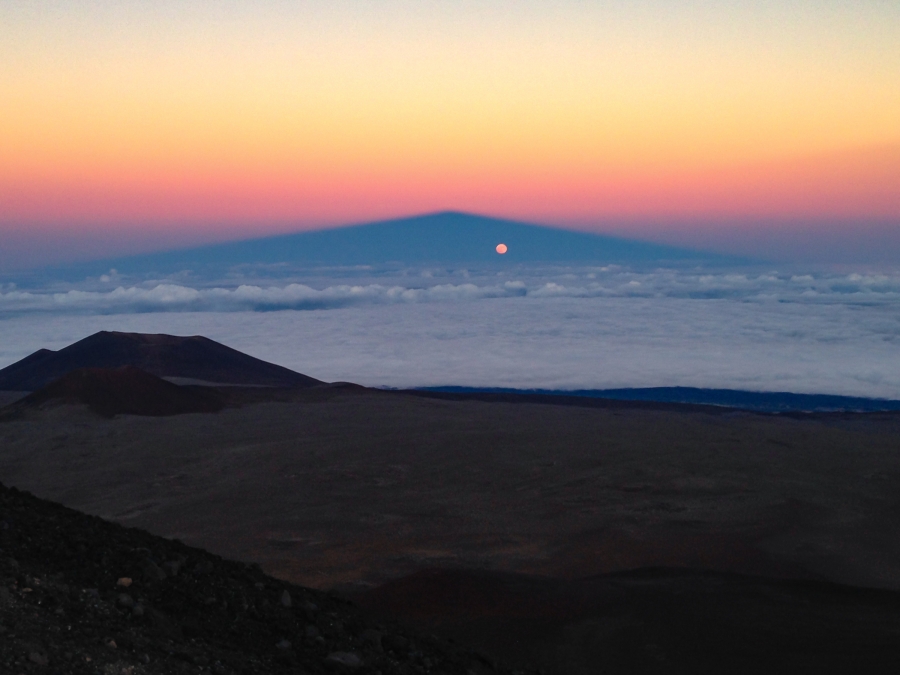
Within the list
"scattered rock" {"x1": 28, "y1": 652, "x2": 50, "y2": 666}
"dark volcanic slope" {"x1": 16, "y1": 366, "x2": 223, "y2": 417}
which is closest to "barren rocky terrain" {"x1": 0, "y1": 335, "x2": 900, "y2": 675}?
"scattered rock" {"x1": 28, "y1": 652, "x2": 50, "y2": 666}

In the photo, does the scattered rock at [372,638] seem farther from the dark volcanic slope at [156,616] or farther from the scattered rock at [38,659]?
the scattered rock at [38,659]

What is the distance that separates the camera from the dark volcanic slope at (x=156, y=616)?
5746mm

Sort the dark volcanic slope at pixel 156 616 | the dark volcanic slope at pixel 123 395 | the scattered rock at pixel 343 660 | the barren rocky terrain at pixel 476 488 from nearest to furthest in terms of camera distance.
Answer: the dark volcanic slope at pixel 156 616 < the scattered rock at pixel 343 660 < the barren rocky terrain at pixel 476 488 < the dark volcanic slope at pixel 123 395

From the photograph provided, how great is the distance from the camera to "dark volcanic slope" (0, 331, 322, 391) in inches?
2111

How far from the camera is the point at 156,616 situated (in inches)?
261

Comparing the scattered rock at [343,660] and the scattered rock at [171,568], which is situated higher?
the scattered rock at [171,568]

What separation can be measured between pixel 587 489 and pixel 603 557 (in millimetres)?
6148

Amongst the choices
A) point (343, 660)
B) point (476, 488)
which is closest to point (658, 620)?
point (343, 660)

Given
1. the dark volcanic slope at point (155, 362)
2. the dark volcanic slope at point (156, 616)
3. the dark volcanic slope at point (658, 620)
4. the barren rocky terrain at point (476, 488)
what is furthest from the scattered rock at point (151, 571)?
the dark volcanic slope at point (155, 362)

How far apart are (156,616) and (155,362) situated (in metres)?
50.0

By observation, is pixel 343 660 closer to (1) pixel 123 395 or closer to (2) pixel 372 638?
(2) pixel 372 638

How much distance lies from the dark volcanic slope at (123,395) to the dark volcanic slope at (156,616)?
30.0 metres

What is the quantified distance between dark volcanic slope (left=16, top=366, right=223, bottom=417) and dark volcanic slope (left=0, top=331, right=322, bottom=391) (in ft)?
38.5

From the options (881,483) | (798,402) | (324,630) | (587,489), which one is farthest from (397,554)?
(798,402)
